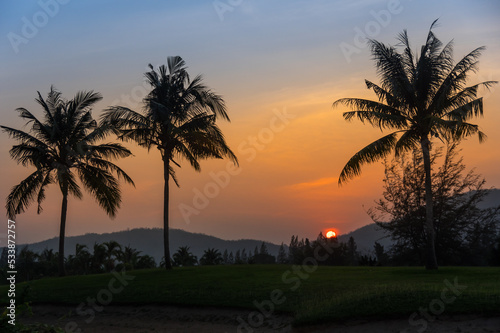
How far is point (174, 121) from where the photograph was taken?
3014 centimetres

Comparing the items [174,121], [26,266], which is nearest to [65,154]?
[174,121]

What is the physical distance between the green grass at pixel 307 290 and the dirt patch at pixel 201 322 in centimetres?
31

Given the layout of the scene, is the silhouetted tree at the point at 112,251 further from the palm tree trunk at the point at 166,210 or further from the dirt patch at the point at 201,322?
the dirt patch at the point at 201,322

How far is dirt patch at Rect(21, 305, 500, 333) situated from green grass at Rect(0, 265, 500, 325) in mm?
308

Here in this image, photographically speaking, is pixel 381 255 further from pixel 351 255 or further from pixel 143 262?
pixel 143 262

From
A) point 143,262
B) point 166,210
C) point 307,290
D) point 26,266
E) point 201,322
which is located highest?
point 166,210

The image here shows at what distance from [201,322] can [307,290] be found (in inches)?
164

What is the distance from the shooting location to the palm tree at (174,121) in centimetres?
2933

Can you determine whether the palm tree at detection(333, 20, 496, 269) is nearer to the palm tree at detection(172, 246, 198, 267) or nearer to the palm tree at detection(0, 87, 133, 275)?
the palm tree at detection(0, 87, 133, 275)

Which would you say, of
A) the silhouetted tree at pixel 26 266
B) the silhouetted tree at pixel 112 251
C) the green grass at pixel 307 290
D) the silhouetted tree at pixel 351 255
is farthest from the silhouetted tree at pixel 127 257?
→ the silhouetted tree at pixel 351 255

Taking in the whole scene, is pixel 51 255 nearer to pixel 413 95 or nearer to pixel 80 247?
pixel 80 247

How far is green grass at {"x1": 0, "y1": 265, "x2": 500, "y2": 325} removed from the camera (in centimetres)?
1486

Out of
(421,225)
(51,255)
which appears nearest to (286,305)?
(421,225)

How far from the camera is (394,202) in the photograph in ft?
142
